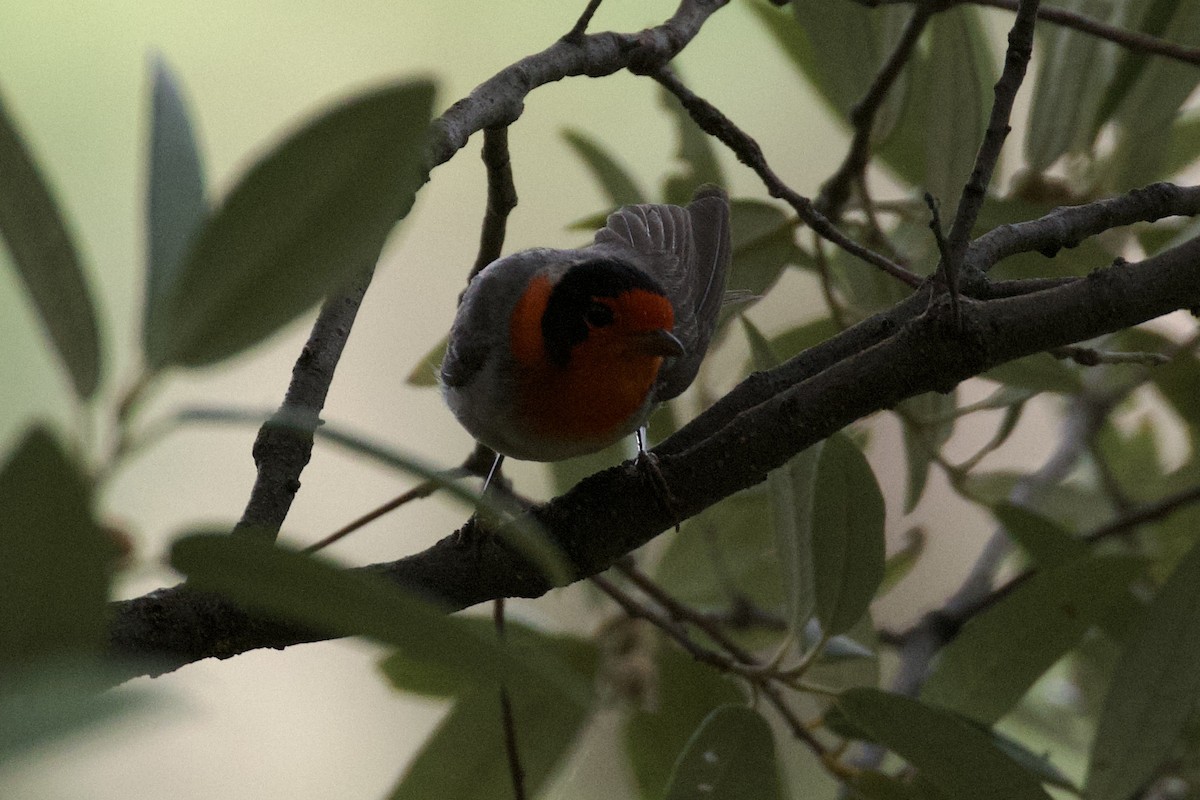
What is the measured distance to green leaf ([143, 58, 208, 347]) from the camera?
49 cm

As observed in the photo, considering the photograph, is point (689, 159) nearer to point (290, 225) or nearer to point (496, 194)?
point (496, 194)

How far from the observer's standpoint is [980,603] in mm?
1863

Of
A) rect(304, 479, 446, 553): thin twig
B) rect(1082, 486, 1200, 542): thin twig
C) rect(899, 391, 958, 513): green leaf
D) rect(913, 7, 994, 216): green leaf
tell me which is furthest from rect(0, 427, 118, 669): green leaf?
rect(1082, 486, 1200, 542): thin twig

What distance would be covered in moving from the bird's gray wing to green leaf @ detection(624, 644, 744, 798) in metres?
0.40

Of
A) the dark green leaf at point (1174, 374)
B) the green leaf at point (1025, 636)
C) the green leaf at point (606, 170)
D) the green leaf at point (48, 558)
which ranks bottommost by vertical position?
the green leaf at point (48, 558)

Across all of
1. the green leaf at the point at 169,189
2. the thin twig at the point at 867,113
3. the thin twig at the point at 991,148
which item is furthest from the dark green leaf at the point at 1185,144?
the green leaf at the point at 169,189

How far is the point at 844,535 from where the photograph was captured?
4.20 feet

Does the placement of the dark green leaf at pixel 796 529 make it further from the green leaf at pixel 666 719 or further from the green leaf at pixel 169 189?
the green leaf at pixel 169 189

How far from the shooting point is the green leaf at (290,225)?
0.46 m

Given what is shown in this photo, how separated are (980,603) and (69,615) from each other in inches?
64.7

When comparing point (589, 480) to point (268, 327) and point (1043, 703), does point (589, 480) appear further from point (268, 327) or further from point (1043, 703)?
point (1043, 703)

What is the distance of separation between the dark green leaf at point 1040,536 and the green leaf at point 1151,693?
206 millimetres

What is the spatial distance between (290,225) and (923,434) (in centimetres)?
133

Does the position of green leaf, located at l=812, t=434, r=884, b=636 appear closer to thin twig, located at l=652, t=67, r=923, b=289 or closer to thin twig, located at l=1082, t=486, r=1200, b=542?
thin twig, located at l=652, t=67, r=923, b=289
